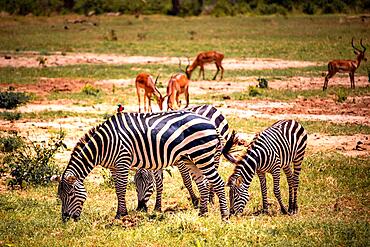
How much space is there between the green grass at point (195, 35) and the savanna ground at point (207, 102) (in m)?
0.10

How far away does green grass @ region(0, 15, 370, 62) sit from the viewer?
33219 mm

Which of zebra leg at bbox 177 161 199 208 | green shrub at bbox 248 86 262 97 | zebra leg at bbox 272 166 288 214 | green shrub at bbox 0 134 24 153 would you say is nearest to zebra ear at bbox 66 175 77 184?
zebra leg at bbox 177 161 199 208

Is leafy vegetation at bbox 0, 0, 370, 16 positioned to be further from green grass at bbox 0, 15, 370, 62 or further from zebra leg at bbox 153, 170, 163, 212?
zebra leg at bbox 153, 170, 163, 212

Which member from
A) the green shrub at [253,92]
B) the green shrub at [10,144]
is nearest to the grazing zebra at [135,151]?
the green shrub at [10,144]

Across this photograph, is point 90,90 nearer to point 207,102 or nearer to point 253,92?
point 207,102

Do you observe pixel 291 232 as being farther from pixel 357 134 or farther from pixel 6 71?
pixel 6 71

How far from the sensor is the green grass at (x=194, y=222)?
8023 mm

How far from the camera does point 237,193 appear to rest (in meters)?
9.57

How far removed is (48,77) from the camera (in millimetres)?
24828

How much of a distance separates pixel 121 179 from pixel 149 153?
19.7 inches

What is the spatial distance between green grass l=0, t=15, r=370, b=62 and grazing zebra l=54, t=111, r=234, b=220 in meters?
21.2

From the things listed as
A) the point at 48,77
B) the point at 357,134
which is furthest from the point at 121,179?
the point at 48,77

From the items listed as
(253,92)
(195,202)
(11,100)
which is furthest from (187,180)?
(253,92)

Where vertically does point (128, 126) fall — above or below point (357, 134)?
above
